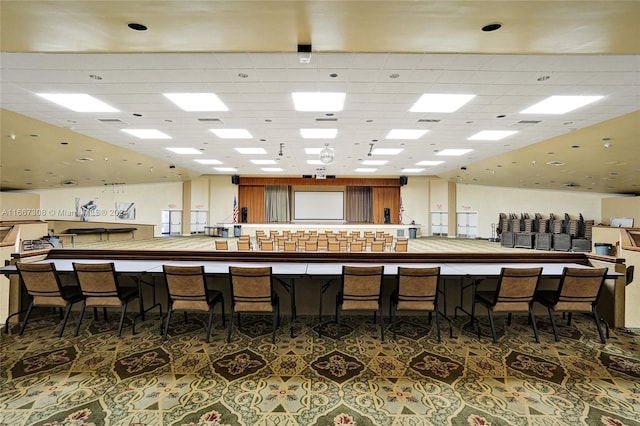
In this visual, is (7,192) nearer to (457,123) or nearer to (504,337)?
(457,123)

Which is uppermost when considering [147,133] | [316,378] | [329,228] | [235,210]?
[147,133]

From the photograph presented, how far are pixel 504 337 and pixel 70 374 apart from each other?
450cm

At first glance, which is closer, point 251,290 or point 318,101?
point 251,290

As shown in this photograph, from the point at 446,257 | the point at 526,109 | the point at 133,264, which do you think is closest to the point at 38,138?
the point at 133,264

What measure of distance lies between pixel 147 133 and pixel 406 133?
6668 mm

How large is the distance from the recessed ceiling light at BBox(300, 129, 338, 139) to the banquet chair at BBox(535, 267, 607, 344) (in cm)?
572

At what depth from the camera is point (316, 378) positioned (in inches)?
111

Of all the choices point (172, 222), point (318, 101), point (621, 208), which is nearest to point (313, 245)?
point (318, 101)

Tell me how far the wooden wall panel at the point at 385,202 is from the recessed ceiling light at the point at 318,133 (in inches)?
494

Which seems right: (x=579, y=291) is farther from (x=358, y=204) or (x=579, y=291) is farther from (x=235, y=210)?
(x=358, y=204)

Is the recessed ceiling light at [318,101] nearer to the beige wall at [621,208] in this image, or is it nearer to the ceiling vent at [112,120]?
the ceiling vent at [112,120]

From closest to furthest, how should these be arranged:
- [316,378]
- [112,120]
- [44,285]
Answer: [316,378]
[44,285]
[112,120]

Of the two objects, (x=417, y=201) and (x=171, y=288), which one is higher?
(x=417, y=201)

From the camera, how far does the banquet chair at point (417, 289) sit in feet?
11.3
